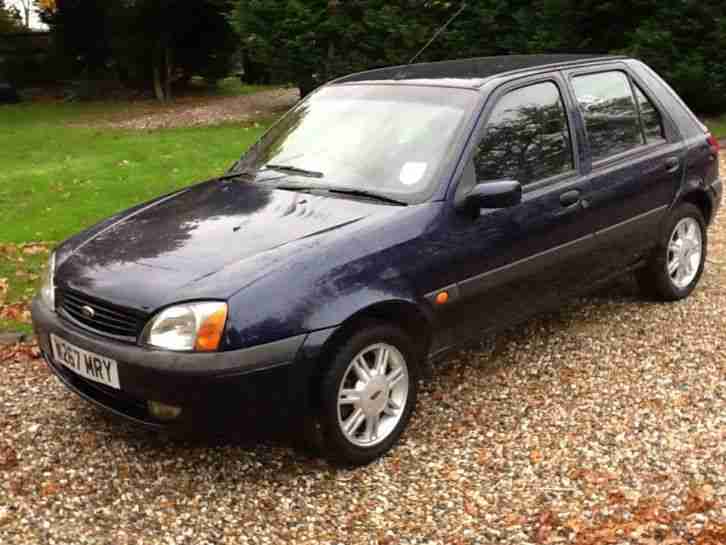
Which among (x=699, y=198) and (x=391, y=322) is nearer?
(x=391, y=322)

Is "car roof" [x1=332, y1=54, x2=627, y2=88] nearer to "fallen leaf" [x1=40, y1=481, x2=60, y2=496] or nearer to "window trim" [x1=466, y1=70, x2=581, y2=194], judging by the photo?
"window trim" [x1=466, y1=70, x2=581, y2=194]

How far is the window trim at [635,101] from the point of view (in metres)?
4.93

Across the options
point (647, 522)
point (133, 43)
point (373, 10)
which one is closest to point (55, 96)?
point (133, 43)

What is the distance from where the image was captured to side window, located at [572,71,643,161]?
16.4ft

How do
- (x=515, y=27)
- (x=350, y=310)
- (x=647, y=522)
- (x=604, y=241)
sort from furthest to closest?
(x=515, y=27) < (x=604, y=241) < (x=350, y=310) < (x=647, y=522)

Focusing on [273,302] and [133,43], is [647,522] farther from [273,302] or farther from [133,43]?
[133,43]

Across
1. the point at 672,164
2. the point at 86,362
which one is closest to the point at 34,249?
the point at 86,362

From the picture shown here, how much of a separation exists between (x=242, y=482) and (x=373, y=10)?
1361cm

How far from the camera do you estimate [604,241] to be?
5.03m

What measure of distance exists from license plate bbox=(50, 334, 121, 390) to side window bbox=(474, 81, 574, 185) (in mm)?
1997

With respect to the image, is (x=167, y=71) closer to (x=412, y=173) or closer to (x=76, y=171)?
(x=76, y=171)

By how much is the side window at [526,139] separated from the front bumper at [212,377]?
1.49 metres

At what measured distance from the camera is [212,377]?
10.9 feet

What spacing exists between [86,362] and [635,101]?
3.76m
